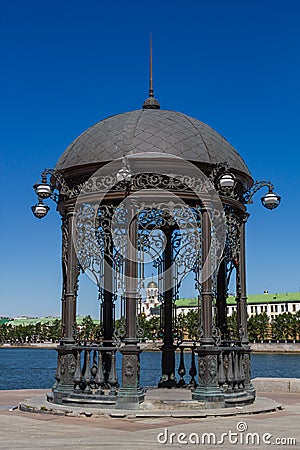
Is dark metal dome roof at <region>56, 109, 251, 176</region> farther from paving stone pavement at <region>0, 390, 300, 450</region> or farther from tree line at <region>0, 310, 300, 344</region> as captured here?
paving stone pavement at <region>0, 390, 300, 450</region>

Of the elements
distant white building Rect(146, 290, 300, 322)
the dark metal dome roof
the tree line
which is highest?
distant white building Rect(146, 290, 300, 322)

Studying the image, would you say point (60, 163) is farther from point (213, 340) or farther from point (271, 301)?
point (271, 301)

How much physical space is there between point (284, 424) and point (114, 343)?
408cm

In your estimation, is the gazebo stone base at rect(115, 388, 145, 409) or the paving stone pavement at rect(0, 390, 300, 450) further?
the gazebo stone base at rect(115, 388, 145, 409)

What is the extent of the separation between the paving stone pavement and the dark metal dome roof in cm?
557

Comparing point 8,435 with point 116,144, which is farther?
point 116,144

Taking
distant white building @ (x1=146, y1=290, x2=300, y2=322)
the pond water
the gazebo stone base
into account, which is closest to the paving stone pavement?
the gazebo stone base

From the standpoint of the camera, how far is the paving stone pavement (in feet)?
32.7

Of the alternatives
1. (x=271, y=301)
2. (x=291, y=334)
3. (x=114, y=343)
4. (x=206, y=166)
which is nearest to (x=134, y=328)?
(x=114, y=343)

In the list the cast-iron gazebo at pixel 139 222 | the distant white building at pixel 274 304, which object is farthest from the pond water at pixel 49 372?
the distant white building at pixel 274 304

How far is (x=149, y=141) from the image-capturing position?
1471cm

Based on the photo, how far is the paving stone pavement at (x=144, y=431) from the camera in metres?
9.95

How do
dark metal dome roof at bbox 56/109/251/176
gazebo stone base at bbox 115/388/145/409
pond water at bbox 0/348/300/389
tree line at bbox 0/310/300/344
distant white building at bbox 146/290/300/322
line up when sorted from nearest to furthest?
gazebo stone base at bbox 115/388/145/409 < dark metal dome roof at bbox 56/109/251/176 < tree line at bbox 0/310/300/344 < pond water at bbox 0/348/300/389 < distant white building at bbox 146/290/300/322

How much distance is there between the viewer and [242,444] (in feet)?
33.0
